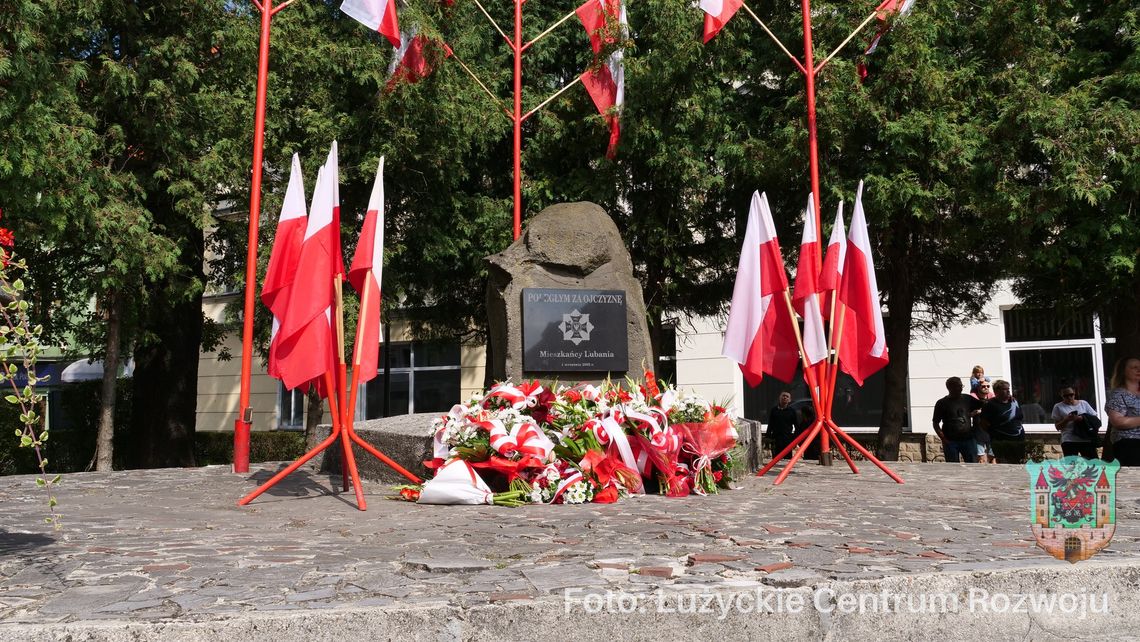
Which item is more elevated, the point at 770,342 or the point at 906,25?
the point at 906,25

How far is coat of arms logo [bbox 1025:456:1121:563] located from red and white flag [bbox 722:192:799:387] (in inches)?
107

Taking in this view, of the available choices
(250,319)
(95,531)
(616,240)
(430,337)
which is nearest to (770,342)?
(616,240)

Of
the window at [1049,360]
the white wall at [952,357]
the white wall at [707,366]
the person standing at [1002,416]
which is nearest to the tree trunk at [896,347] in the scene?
the person standing at [1002,416]

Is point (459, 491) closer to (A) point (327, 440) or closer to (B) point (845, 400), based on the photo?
(A) point (327, 440)

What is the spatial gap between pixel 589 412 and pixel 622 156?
7.71 metres

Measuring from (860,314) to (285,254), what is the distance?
488cm

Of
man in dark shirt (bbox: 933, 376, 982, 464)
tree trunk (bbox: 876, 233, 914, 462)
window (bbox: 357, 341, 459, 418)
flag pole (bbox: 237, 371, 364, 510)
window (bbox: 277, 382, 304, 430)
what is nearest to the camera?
flag pole (bbox: 237, 371, 364, 510)

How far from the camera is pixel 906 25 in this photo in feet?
39.7

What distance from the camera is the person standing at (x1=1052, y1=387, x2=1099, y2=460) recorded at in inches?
449

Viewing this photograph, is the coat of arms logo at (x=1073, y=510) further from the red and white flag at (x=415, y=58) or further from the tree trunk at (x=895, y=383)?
the red and white flag at (x=415, y=58)

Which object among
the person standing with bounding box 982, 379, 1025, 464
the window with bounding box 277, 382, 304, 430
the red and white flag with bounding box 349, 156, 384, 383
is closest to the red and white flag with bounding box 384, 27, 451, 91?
the red and white flag with bounding box 349, 156, 384, 383

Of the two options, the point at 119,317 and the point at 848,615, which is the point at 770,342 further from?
the point at 119,317

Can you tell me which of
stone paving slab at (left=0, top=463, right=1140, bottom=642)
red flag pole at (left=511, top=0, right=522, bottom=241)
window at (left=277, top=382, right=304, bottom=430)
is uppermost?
red flag pole at (left=511, top=0, right=522, bottom=241)

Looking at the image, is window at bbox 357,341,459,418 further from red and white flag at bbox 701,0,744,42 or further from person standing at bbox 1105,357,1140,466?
person standing at bbox 1105,357,1140,466
